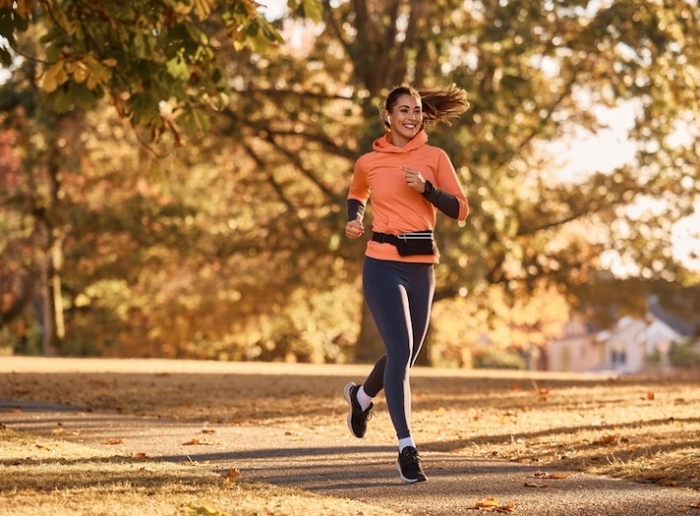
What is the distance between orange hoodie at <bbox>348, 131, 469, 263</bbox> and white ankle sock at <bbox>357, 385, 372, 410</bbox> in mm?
1009

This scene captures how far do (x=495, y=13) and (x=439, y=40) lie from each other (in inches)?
47.0

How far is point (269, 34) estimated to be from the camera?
962 cm

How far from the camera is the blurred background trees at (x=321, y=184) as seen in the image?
21.2m

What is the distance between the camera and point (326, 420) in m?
10.6

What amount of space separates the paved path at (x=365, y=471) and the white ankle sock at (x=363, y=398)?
0.35 meters

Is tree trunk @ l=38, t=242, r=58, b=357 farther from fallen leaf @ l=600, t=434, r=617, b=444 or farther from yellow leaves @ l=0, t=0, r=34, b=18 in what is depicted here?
fallen leaf @ l=600, t=434, r=617, b=444

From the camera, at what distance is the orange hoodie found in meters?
7.01

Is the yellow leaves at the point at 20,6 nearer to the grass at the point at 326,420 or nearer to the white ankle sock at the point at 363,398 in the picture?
the grass at the point at 326,420

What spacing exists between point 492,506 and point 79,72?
14.8ft

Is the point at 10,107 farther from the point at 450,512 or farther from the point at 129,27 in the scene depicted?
the point at 450,512

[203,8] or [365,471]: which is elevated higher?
[203,8]

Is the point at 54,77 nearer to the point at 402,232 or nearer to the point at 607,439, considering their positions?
the point at 402,232

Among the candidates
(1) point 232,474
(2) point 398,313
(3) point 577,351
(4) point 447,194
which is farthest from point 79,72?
(3) point 577,351

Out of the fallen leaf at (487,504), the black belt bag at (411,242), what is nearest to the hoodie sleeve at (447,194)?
the black belt bag at (411,242)
